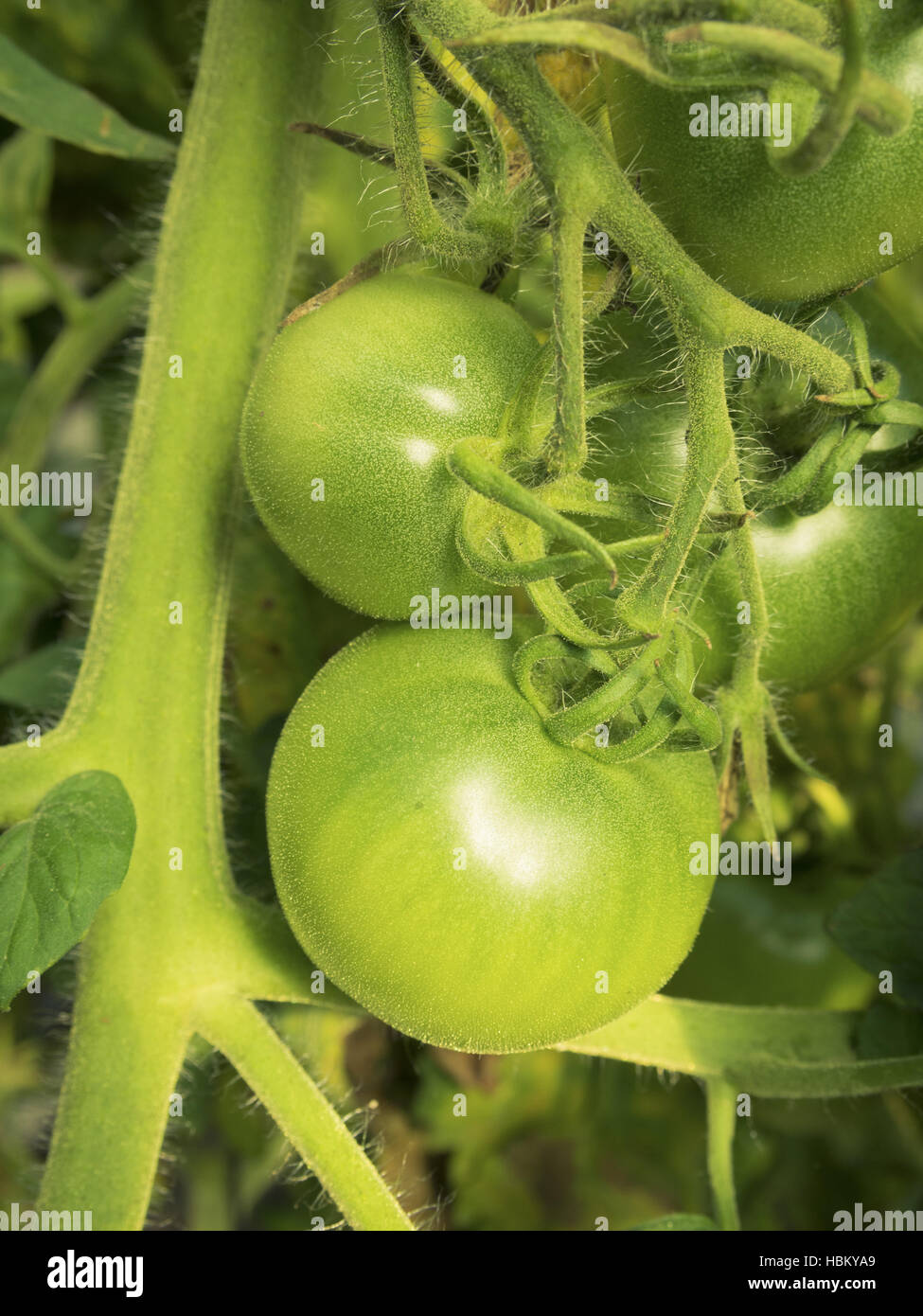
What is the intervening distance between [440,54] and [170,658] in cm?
40

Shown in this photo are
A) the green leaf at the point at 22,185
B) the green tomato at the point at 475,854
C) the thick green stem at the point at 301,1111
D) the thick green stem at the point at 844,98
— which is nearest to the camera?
the thick green stem at the point at 844,98

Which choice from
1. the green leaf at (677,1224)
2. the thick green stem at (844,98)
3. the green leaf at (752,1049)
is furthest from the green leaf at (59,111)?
the green leaf at (677,1224)

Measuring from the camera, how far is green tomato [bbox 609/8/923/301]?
468mm

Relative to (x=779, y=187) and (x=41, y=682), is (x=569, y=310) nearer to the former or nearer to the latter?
(x=779, y=187)

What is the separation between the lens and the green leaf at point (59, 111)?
803mm

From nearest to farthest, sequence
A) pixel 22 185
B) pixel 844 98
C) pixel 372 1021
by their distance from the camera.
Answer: pixel 844 98
pixel 372 1021
pixel 22 185

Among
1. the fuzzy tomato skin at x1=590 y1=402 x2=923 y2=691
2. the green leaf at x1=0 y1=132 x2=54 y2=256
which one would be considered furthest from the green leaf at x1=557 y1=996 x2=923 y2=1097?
the green leaf at x1=0 y1=132 x2=54 y2=256

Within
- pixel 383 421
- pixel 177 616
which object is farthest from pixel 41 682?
pixel 383 421

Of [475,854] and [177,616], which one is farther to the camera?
[177,616]

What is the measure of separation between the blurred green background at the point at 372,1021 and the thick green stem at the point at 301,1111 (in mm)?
164

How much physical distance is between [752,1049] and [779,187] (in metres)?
0.55

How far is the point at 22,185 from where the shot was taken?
45.6 inches

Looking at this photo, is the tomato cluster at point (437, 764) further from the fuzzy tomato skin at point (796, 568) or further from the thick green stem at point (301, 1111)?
the thick green stem at point (301, 1111)

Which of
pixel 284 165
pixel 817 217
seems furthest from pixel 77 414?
pixel 817 217
